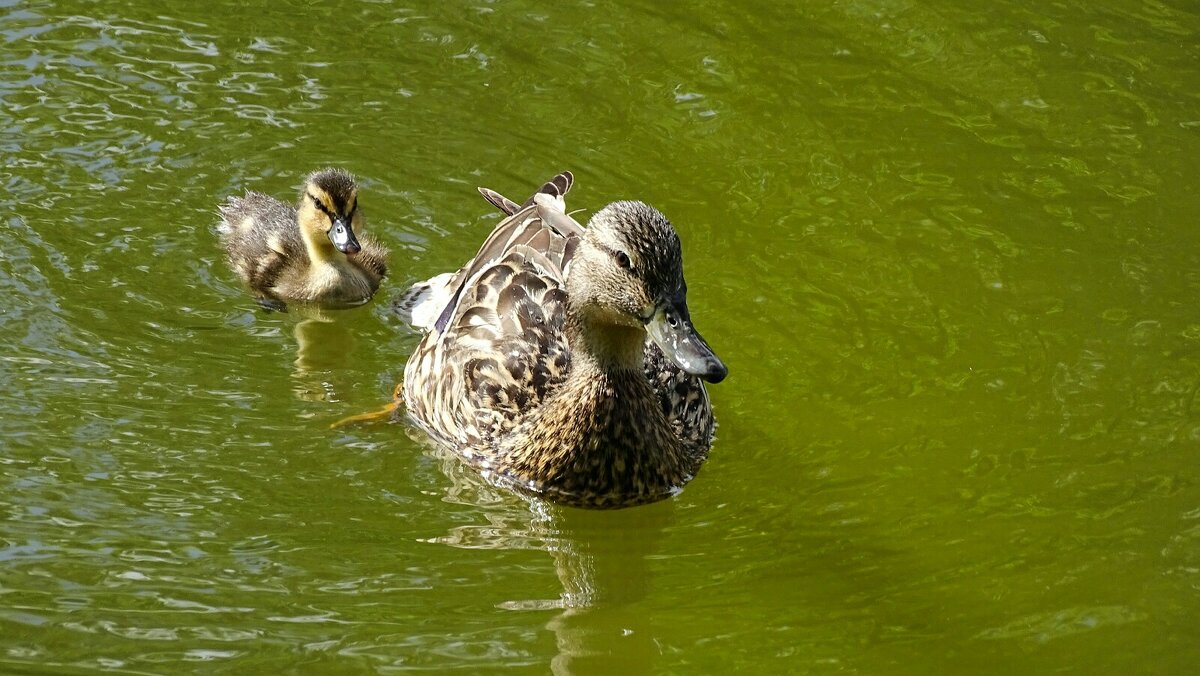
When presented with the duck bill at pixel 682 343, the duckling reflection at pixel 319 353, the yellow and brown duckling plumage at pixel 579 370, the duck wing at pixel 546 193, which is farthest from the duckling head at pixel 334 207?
the duck bill at pixel 682 343

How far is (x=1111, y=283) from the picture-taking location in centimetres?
614

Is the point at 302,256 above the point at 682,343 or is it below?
below

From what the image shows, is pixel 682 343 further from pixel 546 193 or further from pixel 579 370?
pixel 546 193

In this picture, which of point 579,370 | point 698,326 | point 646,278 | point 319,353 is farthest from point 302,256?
point 646,278

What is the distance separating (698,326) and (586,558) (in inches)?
58.5

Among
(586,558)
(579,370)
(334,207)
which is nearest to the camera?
(586,558)

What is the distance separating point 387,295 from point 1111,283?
2.92 m

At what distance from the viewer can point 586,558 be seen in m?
4.81

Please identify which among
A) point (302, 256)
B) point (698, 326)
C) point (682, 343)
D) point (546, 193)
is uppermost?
point (682, 343)

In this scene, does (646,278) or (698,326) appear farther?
(698,326)

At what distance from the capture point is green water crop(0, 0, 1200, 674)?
14.2 ft

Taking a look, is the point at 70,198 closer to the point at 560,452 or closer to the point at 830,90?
the point at 560,452

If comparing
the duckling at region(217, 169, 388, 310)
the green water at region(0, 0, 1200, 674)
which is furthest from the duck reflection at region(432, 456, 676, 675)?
the duckling at region(217, 169, 388, 310)

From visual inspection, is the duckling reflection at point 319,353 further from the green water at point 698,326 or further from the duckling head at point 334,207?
the duckling head at point 334,207
